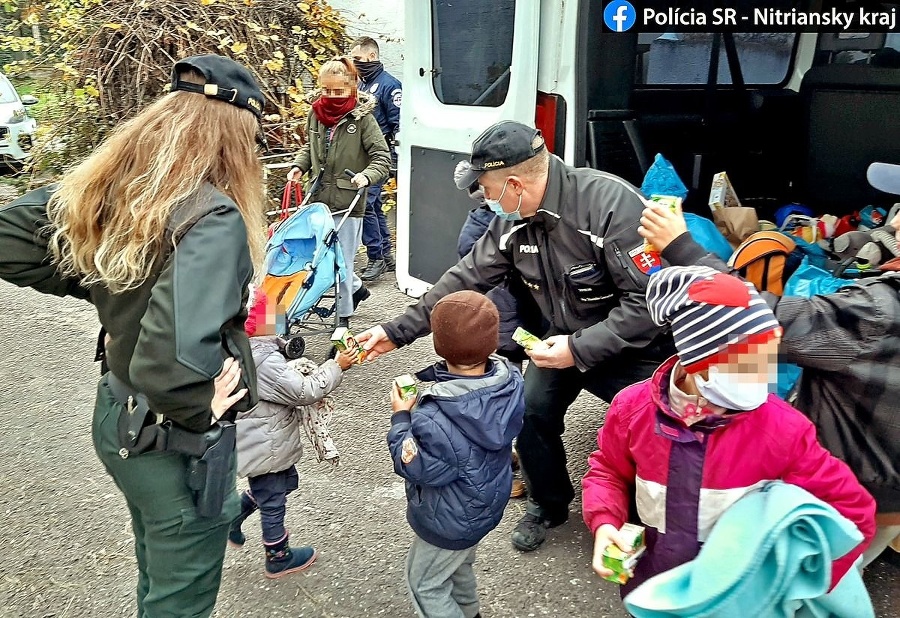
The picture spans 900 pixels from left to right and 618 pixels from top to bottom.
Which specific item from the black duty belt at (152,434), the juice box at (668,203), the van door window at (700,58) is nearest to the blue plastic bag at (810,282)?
the juice box at (668,203)

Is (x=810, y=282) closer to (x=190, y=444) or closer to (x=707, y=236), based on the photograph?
(x=707, y=236)

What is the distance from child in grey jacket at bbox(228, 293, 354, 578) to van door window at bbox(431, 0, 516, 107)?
1.76 m

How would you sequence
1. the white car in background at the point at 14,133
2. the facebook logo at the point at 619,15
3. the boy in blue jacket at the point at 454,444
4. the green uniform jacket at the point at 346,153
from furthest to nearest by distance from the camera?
the white car in background at the point at 14,133 < the green uniform jacket at the point at 346,153 < the facebook logo at the point at 619,15 < the boy in blue jacket at the point at 454,444

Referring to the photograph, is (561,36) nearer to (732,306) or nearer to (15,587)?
(732,306)

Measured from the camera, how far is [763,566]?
1658 millimetres

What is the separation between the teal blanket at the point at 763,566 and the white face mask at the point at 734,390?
0.75ft

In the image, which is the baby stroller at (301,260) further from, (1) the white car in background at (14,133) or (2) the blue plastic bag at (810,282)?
(1) the white car in background at (14,133)

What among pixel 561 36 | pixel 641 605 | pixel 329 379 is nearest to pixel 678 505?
pixel 641 605

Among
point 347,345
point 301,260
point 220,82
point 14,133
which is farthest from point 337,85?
point 14,133

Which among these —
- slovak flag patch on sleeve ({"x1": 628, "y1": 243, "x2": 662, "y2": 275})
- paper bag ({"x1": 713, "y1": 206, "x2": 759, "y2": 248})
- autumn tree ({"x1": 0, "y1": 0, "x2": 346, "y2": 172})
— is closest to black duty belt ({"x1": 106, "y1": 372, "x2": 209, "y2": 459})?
slovak flag patch on sleeve ({"x1": 628, "y1": 243, "x2": 662, "y2": 275})

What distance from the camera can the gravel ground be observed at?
2756mm

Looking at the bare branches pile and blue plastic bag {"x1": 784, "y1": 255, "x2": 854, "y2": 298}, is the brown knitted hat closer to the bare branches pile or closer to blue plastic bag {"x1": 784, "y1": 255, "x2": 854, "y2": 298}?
blue plastic bag {"x1": 784, "y1": 255, "x2": 854, "y2": 298}

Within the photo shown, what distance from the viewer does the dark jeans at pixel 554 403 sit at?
9.31ft

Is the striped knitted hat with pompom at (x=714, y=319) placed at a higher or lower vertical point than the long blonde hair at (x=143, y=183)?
lower
